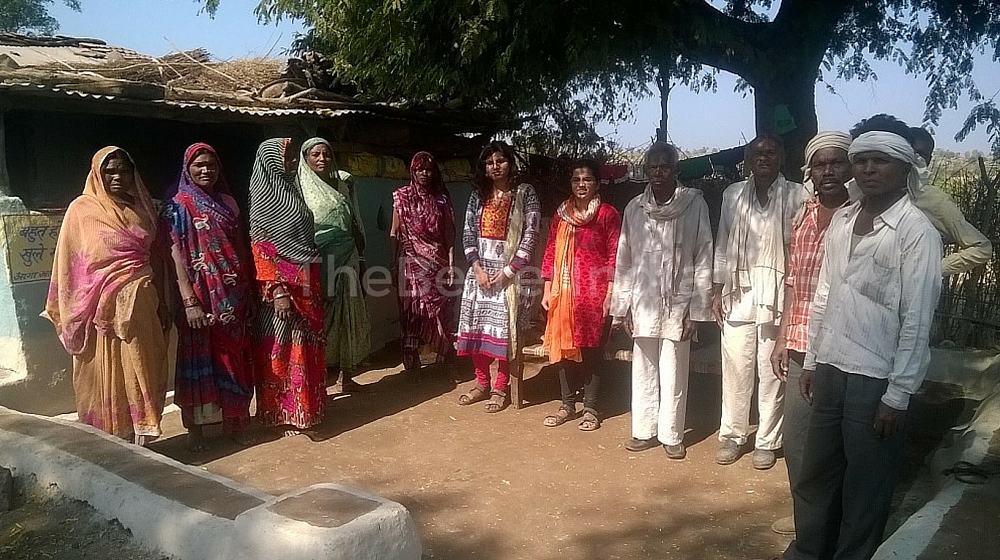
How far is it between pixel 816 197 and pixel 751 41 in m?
4.11

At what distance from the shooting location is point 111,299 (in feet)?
12.4

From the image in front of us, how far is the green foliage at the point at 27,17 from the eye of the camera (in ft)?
79.3

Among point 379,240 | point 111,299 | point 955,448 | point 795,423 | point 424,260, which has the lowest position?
point 955,448

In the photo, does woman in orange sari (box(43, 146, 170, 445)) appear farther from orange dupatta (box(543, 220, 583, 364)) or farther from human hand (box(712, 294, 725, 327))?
human hand (box(712, 294, 725, 327))

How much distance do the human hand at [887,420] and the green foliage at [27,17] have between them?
28551mm

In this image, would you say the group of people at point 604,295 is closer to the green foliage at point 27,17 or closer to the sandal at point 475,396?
the sandal at point 475,396

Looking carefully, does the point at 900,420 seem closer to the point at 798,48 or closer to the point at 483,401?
the point at 483,401

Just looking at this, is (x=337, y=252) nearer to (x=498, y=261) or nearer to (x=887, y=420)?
(x=498, y=261)

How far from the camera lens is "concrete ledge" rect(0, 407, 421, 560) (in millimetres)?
2027

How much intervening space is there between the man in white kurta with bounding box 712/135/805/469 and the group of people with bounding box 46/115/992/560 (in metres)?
0.01

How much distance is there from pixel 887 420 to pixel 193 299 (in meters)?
3.36

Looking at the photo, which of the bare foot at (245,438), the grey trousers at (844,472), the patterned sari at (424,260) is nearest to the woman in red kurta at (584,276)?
the patterned sari at (424,260)

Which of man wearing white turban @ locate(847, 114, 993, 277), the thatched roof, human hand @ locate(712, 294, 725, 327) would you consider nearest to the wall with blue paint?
the thatched roof

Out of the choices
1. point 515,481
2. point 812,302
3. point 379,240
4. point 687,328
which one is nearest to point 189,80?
point 379,240
